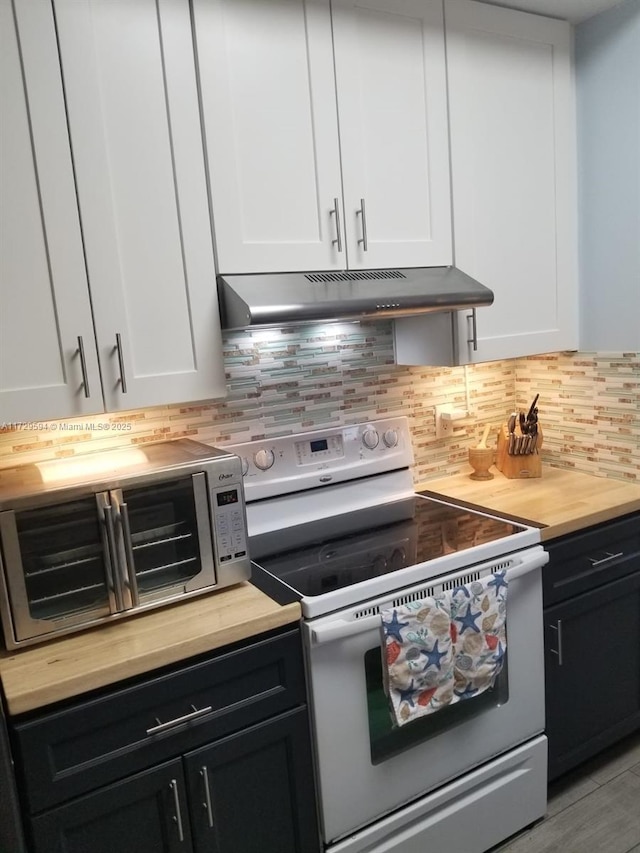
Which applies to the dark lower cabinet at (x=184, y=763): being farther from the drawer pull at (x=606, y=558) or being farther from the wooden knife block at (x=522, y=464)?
the wooden knife block at (x=522, y=464)

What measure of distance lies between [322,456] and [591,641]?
1.03 metres

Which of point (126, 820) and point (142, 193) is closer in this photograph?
point (126, 820)

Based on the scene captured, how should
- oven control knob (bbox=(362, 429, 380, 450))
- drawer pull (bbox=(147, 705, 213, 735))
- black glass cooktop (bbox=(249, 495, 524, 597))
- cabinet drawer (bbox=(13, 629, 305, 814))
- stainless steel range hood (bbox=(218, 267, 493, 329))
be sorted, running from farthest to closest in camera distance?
1. oven control knob (bbox=(362, 429, 380, 450))
2. black glass cooktop (bbox=(249, 495, 524, 597))
3. stainless steel range hood (bbox=(218, 267, 493, 329))
4. drawer pull (bbox=(147, 705, 213, 735))
5. cabinet drawer (bbox=(13, 629, 305, 814))

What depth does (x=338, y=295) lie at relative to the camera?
5.36ft

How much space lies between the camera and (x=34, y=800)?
3.99 ft

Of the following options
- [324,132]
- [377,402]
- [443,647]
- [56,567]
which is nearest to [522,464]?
[377,402]

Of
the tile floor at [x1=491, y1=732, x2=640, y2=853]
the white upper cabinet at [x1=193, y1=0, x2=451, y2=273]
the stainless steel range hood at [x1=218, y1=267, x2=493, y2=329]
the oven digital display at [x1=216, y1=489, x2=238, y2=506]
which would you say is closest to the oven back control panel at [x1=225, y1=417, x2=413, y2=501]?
the oven digital display at [x1=216, y1=489, x2=238, y2=506]

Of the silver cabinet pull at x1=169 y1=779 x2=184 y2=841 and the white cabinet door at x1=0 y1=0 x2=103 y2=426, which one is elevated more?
the white cabinet door at x1=0 y1=0 x2=103 y2=426

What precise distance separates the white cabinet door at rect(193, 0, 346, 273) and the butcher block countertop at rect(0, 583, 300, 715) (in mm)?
834

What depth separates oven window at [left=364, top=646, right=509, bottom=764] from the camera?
1.58 metres

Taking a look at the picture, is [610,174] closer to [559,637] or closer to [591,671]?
[559,637]

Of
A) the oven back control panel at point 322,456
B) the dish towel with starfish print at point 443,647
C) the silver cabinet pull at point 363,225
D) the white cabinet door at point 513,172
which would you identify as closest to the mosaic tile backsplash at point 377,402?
the oven back control panel at point 322,456

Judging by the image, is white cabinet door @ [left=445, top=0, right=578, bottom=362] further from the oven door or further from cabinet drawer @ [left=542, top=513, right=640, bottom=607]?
the oven door

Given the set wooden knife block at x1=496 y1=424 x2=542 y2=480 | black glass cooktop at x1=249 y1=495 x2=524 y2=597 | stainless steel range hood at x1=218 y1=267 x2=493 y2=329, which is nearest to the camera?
stainless steel range hood at x1=218 y1=267 x2=493 y2=329
